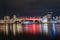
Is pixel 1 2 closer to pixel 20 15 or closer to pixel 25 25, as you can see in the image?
pixel 20 15

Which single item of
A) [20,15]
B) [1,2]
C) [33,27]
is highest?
[1,2]

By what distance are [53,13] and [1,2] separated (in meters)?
0.59

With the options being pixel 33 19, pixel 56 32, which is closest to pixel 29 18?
pixel 33 19

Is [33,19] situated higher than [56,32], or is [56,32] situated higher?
[33,19]

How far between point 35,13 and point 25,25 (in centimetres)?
17

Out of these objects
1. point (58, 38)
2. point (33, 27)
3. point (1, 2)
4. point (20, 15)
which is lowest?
point (58, 38)

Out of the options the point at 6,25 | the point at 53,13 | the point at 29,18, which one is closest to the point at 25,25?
the point at 29,18

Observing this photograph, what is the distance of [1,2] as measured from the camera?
1179mm

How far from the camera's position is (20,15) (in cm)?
117

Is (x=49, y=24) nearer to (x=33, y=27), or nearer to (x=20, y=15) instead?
(x=33, y=27)

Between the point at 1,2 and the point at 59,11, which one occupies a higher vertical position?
the point at 1,2

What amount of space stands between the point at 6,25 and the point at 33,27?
291 mm

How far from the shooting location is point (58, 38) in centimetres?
113

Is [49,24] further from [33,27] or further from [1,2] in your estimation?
[1,2]
